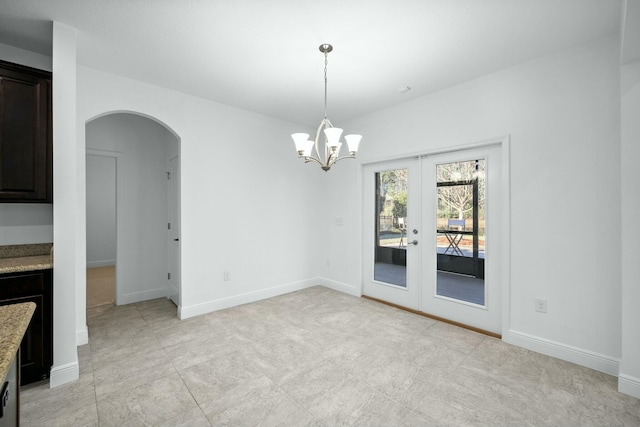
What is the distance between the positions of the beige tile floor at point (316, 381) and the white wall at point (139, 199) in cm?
90

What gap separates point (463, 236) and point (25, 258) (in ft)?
14.2

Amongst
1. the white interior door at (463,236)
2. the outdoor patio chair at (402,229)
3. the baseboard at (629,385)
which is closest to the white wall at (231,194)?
the outdoor patio chair at (402,229)

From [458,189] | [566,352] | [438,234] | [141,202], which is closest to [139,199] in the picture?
[141,202]

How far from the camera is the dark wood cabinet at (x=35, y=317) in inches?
83.2

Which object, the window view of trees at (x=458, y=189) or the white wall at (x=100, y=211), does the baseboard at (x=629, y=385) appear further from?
the white wall at (x=100, y=211)

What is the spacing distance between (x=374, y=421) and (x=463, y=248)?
7.33ft

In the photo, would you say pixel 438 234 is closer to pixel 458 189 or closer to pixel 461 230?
pixel 461 230

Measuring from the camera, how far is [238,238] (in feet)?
13.6

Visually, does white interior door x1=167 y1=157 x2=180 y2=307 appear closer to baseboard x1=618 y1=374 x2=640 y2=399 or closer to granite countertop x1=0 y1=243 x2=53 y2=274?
granite countertop x1=0 y1=243 x2=53 y2=274

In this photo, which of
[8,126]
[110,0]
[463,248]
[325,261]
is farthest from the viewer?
[325,261]

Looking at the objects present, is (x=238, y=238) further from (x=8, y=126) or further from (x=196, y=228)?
(x=8, y=126)

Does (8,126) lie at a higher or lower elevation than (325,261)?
higher

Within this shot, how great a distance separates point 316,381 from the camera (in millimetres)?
2297

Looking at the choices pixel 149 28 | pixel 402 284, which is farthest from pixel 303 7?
pixel 402 284
